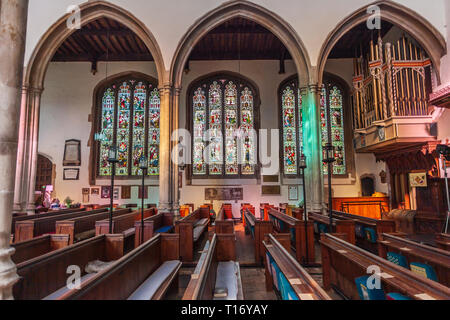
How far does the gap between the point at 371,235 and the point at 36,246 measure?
5376 millimetres

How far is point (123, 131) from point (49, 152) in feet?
9.52

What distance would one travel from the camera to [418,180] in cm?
777

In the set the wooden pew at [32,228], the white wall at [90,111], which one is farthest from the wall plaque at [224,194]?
the wooden pew at [32,228]

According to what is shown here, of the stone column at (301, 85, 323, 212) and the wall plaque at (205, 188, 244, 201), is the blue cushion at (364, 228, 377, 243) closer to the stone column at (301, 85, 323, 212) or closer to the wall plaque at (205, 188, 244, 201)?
the stone column at (301, 85, 323, 212)

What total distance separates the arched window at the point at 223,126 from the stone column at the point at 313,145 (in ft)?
11.5

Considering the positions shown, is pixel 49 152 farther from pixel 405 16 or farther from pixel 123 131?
pixel 405 16

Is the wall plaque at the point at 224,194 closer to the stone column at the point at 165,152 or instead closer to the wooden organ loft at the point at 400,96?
the stone column at the point at 165,152

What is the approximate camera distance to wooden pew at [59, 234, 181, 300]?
198 cm

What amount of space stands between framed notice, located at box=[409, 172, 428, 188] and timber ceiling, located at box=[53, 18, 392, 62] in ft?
15.1

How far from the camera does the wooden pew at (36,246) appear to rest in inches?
130

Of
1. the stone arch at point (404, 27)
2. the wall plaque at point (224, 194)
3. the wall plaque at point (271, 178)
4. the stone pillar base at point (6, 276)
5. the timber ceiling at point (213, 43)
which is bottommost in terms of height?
the stone pillar base at point (6, 276)

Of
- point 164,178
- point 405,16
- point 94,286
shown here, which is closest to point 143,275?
point 94,286

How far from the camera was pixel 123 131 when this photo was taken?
445 inches

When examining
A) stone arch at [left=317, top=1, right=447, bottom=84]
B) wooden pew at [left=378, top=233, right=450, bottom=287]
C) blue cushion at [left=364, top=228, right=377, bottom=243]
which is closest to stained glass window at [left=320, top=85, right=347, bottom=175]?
stone arch at [left=317, top=1, right=447, bottom=84]
